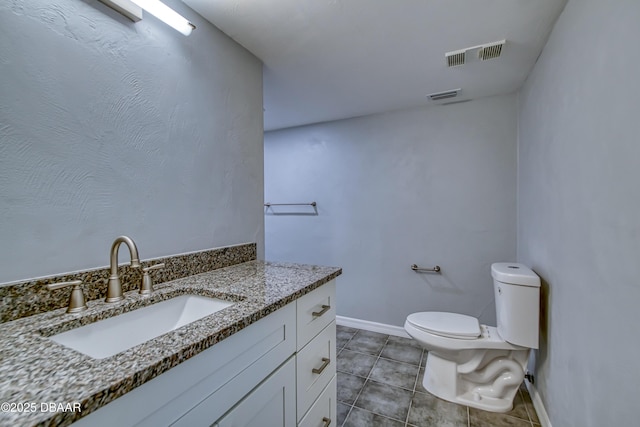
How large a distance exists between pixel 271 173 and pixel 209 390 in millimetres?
2680

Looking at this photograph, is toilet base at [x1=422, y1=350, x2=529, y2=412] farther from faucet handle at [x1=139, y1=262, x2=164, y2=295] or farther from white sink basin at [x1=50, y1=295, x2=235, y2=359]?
faucet handle at [x1=139, y1=262, x2=164, y2=295]

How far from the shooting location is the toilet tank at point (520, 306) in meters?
1.51

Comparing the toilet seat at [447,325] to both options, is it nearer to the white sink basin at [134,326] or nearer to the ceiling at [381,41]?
the white sink basin at [134,326]

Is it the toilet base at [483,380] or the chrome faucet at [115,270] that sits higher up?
the chrome faucet at [115,270]

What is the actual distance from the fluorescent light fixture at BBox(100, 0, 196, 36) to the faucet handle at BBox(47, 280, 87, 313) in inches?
37.9

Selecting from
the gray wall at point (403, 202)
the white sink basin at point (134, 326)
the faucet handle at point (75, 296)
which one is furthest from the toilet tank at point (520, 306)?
the faucet handle at point (75, 296)

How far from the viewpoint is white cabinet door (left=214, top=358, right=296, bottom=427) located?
76cm

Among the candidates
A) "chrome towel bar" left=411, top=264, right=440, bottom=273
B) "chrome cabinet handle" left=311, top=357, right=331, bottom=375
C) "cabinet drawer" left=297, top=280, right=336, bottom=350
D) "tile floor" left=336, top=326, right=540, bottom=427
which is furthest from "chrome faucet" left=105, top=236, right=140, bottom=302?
"chrome towel bar" left=411, top=264, right=440, bottom=273

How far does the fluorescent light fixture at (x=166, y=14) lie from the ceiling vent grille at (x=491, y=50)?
5.17 feet

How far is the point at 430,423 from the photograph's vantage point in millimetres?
1560

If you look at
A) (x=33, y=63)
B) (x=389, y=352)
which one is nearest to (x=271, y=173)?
(x=389, y=352)

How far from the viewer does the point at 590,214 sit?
1.00 m

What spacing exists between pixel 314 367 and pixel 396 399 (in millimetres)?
948

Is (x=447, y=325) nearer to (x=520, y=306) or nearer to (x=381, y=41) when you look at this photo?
(x=520, y=306)
